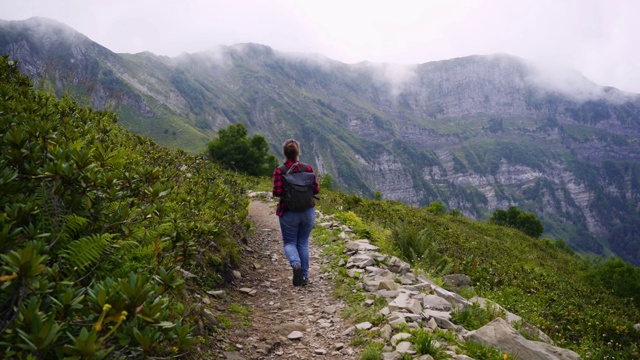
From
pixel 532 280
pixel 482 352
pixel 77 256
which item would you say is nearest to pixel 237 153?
pixel 532 280

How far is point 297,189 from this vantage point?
741 cm

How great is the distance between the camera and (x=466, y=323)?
5836 millimetres

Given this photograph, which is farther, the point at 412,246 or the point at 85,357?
the point at 412,246

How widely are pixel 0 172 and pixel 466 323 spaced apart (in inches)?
252

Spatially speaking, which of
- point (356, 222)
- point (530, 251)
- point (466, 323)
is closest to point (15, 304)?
point (466, 323)

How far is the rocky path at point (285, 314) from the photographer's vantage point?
5.04m

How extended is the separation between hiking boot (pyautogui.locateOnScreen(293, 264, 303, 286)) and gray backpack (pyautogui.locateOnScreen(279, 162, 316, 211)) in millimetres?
1262

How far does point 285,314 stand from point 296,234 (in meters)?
1.88

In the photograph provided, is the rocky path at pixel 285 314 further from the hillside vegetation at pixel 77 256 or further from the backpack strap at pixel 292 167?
the backpack strap at pixel 292 167

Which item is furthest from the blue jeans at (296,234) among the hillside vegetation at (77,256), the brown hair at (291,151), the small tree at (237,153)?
the small tree at (237,153)

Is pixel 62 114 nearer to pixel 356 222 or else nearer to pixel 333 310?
pixel 333 310

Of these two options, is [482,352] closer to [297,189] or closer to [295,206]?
[295,206]

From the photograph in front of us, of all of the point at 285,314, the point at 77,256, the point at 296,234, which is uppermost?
the point at 77,256

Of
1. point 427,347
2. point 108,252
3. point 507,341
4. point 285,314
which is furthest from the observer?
point 285,314
